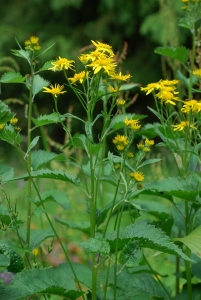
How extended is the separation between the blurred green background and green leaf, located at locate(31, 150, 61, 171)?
4885mm

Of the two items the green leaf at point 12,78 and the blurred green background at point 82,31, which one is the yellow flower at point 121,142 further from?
the blurred green background at point 82,31

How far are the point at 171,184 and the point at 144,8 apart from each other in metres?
5.70

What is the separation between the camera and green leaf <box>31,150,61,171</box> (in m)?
1.62

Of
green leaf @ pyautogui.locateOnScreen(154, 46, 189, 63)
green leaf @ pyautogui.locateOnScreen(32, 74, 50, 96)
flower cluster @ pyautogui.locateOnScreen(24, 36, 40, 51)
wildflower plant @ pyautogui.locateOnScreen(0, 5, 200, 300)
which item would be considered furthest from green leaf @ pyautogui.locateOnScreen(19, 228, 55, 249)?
green leaf @ pyautogui.locateOnScreen(154, 46, 189, 63)

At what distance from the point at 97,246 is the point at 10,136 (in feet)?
1.21

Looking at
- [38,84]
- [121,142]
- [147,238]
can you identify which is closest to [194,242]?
[147,238]

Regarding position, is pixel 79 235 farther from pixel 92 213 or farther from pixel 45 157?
pixel 92 213

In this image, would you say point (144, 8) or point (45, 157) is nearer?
point (45, 157)

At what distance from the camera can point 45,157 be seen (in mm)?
1656

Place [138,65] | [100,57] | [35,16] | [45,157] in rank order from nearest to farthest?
1. [100,57]
2. [45,157]
3. [138,65]
4. [35,16]

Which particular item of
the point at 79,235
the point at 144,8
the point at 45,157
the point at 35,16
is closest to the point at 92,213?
the point at 45,157

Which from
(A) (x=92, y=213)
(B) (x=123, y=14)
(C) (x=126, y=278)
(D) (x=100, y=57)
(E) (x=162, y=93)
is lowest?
(C) (x=126, y=278)

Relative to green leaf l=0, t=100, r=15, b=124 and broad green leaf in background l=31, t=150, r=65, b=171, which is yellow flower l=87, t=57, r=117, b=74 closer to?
green leaf l=0, t=100, r=15, b=124

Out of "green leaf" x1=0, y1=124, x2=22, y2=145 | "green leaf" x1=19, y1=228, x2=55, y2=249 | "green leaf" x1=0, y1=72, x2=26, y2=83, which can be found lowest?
"green leaf" x1=19, y1=228, x2=55, y2=249
